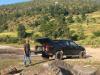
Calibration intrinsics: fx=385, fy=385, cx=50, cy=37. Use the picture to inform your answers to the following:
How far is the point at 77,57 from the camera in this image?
105 ft

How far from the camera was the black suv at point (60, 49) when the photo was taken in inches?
1192

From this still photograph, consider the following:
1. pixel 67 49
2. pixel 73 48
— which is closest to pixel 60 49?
pixel 67 49

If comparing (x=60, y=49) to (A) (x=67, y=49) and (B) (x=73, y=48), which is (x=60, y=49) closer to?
(A) (x=67, y=49)

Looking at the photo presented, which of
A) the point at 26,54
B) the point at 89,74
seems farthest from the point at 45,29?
the point at 89,74

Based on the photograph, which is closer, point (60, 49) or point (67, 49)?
point (60, 49)

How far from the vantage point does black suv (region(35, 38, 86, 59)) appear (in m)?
30.3

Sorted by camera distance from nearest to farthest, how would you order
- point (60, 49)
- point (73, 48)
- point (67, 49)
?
point (60, 49)
point (67, 49)
point (73, 48)

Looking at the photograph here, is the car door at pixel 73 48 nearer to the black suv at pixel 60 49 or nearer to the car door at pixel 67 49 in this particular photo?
the black suv at pixel 60 49

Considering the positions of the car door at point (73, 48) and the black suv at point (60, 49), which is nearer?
the black suv at point (60, 49)

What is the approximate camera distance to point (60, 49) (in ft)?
101

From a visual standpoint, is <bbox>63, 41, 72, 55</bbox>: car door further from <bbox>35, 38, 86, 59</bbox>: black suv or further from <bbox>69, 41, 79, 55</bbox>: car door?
<bbox>69, 41, 79, 55</bbox>: car door

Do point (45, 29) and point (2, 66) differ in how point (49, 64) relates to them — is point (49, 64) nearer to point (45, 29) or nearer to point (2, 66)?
point (2, 66)

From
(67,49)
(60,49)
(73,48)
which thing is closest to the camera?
(60,49)

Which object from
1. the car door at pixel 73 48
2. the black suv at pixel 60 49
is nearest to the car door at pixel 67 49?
the black suv at pixel 60 49
